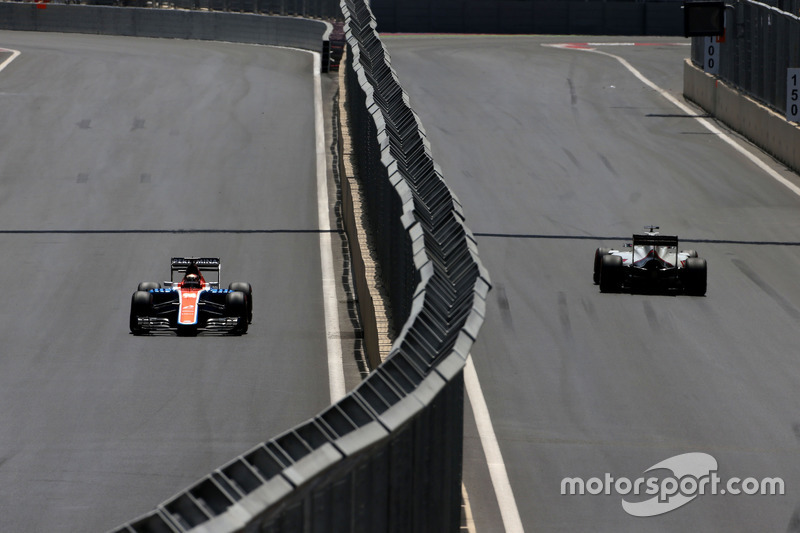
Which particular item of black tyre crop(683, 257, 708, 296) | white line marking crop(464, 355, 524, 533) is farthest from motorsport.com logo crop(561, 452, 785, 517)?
black tyre crop(683, 257, 708, 296)

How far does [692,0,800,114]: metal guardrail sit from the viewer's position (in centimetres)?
3619

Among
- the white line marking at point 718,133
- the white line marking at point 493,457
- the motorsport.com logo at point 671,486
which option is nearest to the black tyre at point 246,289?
the white line marking at point 493,457

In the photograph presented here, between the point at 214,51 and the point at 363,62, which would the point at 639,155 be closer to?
the point at 363,62

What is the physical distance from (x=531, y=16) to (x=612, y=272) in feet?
142

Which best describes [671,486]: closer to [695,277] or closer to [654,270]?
[654,270]

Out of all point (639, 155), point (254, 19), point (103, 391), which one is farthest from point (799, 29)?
point (254, 19)

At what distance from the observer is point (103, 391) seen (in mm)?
18125

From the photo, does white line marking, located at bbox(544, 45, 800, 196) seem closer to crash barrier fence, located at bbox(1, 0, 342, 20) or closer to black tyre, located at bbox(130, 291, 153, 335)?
crash barrier fence, located at bbox(1, 0, 342, 20)

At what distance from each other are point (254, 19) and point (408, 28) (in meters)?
9.95

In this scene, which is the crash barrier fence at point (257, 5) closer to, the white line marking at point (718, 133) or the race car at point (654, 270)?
the white line marking at point (718, 133)

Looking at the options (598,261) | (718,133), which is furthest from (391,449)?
(718,133)

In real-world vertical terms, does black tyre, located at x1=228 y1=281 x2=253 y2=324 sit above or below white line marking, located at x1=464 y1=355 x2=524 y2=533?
above

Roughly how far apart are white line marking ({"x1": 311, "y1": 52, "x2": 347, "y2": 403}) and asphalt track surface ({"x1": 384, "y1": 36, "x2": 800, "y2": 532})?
6.38 feet

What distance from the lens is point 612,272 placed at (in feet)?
74.0
